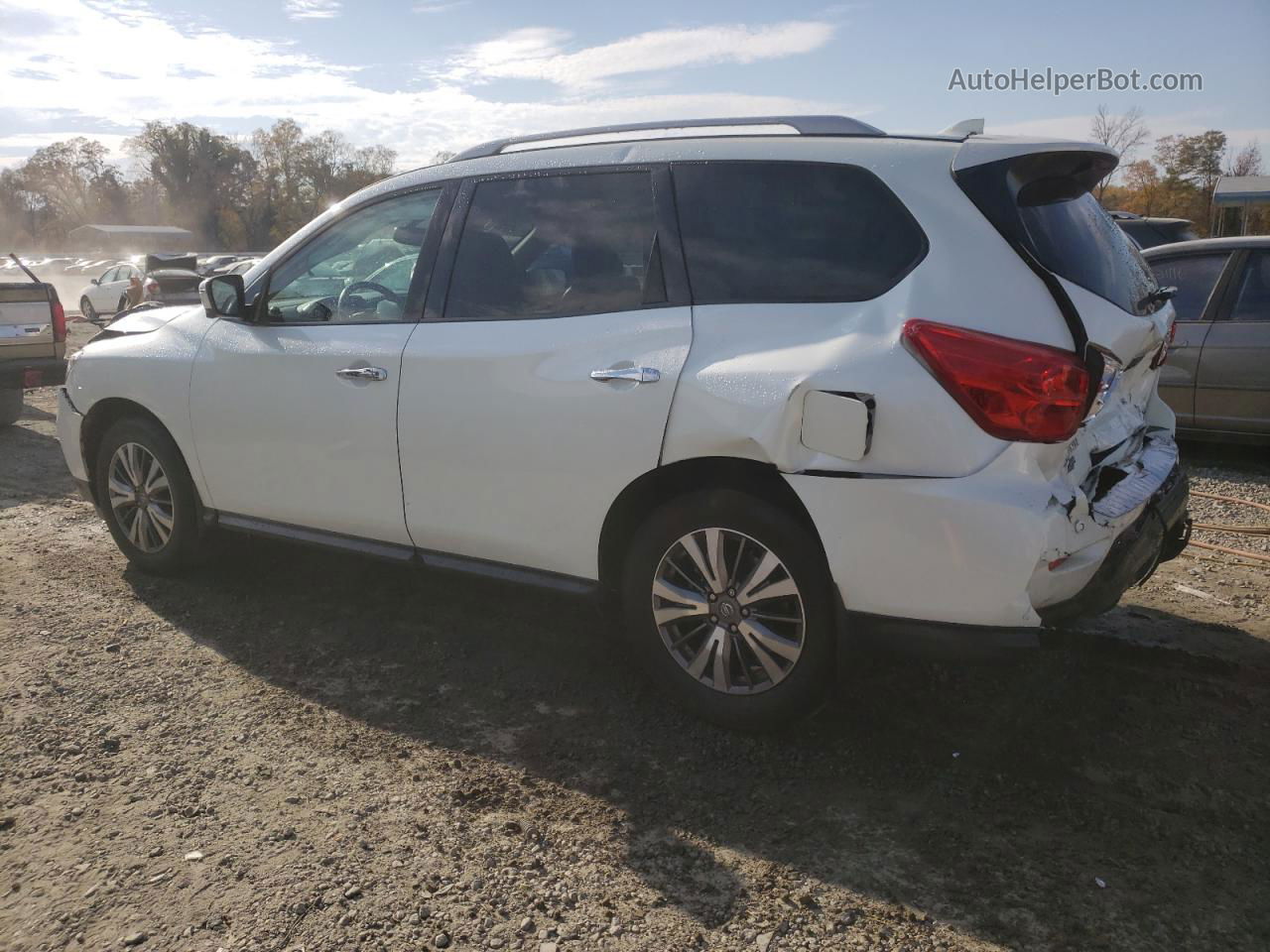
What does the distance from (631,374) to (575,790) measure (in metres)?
1.31

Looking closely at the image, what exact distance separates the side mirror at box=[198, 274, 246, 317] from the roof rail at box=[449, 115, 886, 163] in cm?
114

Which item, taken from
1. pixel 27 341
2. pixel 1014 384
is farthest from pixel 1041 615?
pixel 27 341

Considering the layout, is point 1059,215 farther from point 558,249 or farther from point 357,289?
point 357,289

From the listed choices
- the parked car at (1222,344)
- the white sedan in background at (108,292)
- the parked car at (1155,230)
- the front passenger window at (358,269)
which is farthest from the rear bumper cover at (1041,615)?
the white sedan in background at (108,292)

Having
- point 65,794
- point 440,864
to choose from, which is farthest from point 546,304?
point 65,794

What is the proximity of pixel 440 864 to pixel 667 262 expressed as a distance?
197cm

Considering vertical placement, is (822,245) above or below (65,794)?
above

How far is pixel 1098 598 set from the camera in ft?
10.1

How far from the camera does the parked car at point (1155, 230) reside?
1211cm

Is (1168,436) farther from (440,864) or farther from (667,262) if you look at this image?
(440,864)

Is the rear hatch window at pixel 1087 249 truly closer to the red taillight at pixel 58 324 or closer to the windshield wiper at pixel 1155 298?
the windshield wiper at pixel 1155 298

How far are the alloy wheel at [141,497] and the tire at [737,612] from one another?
2.56m

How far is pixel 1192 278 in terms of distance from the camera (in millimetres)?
7520

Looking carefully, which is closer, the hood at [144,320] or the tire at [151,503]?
the tire at [151,503]
